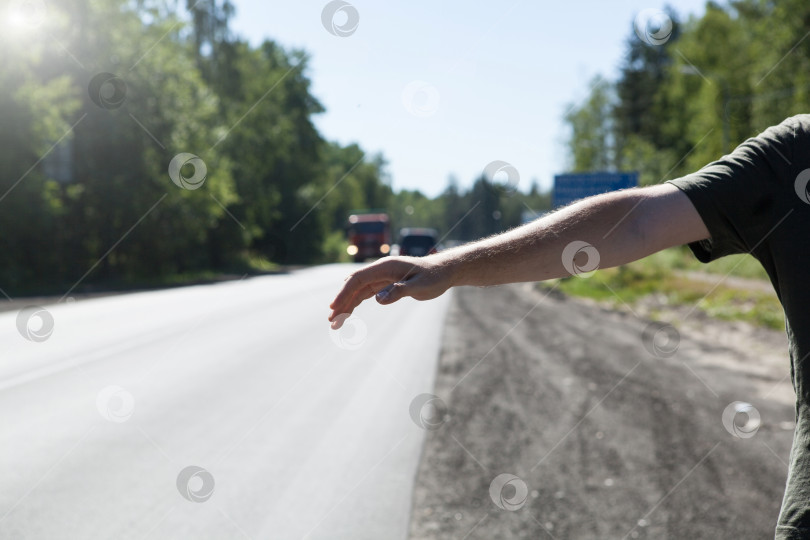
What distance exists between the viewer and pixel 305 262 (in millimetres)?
69812

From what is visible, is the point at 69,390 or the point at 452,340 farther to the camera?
the point at 452,340

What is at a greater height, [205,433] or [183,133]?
[183,133]

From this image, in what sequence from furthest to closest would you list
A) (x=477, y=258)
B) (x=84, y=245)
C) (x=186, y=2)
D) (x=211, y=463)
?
1. (x=186, y=2)
2. (x=84, y=245)
3. (x=211, y=463)
4. (x=477, y=258)

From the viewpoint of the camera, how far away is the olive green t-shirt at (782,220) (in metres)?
1.65

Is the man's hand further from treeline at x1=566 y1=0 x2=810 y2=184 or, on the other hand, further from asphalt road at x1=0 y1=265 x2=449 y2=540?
treeline at x1=566 y1=0 x2=810 y2=184

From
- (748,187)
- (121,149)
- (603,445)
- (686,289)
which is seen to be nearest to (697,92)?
(686,289)

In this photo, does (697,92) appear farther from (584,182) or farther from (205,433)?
(205,433)

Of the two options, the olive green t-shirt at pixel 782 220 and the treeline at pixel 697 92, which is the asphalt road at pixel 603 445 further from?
the treeline at pixel 697 92

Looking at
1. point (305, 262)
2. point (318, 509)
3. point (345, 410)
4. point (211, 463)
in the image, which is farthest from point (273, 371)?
point (305, 262)

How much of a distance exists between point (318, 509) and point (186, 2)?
164 ft

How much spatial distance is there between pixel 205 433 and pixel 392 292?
5.63 metres

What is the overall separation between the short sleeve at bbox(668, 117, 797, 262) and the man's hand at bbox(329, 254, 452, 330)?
23.4 inches

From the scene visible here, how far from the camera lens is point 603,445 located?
23.0 ft

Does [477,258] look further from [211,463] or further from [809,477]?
[211,463]
